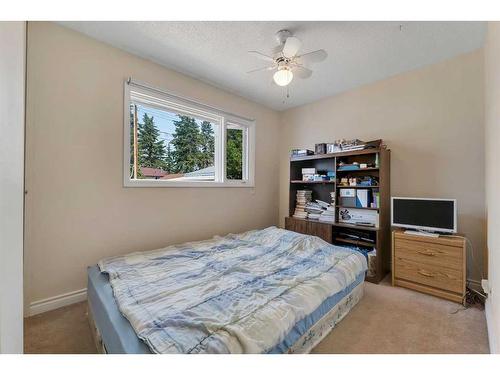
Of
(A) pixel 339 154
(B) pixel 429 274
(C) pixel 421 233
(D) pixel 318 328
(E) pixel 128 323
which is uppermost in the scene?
(A) pixel 339 154

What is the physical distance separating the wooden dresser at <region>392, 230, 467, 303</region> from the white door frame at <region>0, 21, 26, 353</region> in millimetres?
2862

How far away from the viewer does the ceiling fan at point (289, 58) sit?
175 centimetres

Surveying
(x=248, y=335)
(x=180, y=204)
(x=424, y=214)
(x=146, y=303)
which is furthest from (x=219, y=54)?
(x=424, y=214)

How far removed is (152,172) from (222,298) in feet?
5.84

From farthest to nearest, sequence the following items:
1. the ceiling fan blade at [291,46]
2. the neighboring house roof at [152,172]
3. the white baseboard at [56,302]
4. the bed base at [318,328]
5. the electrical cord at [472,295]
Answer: the neighboring house roof at [152,172] → the electrical cord at [472,295] → the white baseboard at [56,302] → the ceiling fan blade at [291,46] → the bed base at [318,328]

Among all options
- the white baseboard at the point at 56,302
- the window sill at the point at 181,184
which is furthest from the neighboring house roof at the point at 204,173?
the white baseboard at the point at 56,302

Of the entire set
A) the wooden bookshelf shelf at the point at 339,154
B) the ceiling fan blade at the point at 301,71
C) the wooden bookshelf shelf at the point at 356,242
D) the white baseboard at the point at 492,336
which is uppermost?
the ceiling fan blade at the point at 301,71

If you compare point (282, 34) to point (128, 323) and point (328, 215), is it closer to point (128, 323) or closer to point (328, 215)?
point (328, 215)

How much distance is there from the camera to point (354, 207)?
2.78 meters

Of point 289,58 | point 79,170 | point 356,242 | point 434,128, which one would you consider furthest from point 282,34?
point 356,242

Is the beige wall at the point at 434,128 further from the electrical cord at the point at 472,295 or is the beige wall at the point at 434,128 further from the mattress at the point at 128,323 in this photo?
the mattress at the point at 128,323

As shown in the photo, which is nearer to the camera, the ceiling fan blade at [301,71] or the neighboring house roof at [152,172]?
the ceiling fan blade at [301,71]

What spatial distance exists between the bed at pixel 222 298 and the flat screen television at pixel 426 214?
0.76m
